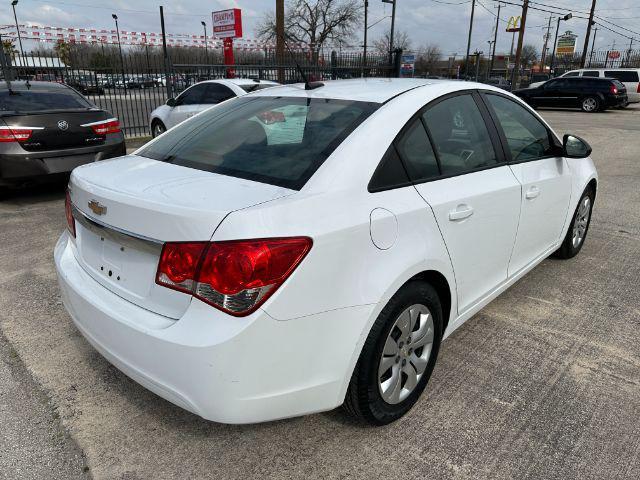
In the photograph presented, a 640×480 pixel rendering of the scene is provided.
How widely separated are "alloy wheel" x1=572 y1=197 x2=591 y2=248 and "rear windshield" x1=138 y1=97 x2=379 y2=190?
2754mm

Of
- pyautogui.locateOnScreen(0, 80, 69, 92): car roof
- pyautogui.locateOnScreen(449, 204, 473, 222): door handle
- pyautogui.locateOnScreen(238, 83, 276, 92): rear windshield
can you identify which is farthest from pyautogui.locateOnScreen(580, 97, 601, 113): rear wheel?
pyautogui.locateOnScreen(449, 204, 473, 222): door handle

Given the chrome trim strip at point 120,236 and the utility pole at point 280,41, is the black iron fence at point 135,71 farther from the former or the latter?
the chrome trim strip at point 120,236

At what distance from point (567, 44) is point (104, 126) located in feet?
208

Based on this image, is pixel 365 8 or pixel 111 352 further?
pixel 365 8

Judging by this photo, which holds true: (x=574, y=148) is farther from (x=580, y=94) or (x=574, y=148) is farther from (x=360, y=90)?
(x=580, y=94)

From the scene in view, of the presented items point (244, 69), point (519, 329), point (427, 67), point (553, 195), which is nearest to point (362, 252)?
point (519, 329)

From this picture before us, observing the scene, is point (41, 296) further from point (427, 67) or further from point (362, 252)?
point (427, 67)

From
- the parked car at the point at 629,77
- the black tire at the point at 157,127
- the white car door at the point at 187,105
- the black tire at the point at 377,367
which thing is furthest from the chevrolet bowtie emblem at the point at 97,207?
the parked car at the point at 629,77

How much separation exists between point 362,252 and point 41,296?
111 inches

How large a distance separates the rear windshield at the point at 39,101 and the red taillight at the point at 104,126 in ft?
1.03

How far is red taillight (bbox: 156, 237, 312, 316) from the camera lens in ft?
5.70

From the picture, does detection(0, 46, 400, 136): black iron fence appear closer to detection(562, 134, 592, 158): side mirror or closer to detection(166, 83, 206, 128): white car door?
detection(166, 83, 206, 128): white car door

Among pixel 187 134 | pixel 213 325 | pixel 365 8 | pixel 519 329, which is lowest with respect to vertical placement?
pixel 519 329

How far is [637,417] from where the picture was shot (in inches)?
97.3
